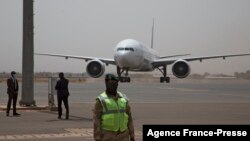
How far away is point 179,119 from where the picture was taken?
16.0 metres

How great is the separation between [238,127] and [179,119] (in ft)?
28.0

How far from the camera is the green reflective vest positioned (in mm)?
6457

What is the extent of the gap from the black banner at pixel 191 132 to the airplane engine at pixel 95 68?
1490 inches

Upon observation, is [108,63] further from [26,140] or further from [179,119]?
[26,140]

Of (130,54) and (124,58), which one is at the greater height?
(130,54)

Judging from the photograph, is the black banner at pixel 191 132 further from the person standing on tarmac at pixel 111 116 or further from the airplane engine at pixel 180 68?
the airplane engine at pixel 180 68

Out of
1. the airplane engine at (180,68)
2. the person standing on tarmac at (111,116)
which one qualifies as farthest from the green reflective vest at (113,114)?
the airplane engine at (180,68)

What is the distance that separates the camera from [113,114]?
6469mm

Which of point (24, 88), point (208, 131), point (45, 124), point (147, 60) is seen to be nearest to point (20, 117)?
point (45, 124)

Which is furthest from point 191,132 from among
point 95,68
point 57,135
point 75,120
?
point 95,68

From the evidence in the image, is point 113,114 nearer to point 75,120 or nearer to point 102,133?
point 102,133

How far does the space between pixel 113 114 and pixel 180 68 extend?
39408 millimetres

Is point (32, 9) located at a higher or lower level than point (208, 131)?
higher

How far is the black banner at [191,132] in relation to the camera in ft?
21.7
